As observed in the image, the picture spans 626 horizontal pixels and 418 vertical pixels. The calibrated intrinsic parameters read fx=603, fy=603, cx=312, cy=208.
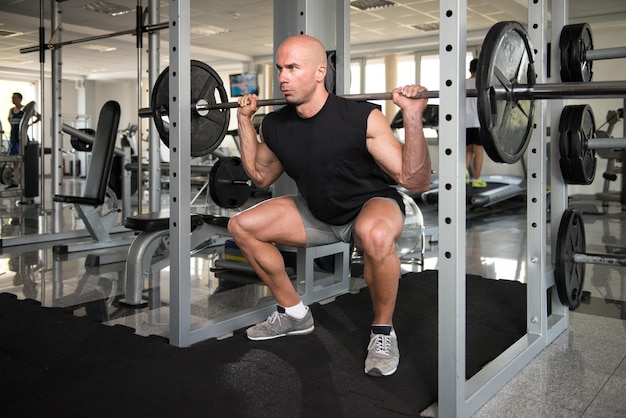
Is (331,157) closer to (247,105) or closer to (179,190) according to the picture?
(247,105)

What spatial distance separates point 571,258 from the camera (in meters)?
2.16

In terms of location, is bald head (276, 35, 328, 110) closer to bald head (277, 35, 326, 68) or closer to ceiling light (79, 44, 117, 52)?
bald head (277, 35, 326, 68)

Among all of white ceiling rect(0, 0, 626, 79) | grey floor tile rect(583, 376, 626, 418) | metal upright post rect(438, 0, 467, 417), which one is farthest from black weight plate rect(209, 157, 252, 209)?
white ceiling rect(0, 0, 626, 79)

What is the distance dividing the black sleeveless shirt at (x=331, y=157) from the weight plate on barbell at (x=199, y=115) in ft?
1.11

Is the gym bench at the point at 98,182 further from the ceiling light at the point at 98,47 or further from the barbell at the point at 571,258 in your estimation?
the ceiling light at the point at 98,47

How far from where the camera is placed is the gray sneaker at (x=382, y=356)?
1746mm

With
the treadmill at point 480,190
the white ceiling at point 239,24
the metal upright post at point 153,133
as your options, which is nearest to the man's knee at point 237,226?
the metal upright post at point 153,133

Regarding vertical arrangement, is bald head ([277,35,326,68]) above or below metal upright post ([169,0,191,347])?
above

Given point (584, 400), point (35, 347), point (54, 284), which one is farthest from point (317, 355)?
point (54, 284)

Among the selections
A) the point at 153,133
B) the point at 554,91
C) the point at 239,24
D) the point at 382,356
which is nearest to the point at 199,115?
the point at 382,356

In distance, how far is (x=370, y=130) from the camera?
188 cm

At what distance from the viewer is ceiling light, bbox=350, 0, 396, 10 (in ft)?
26.1

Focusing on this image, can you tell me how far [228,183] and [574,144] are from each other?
6.22ft

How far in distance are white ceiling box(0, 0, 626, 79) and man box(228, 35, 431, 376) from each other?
554cm
